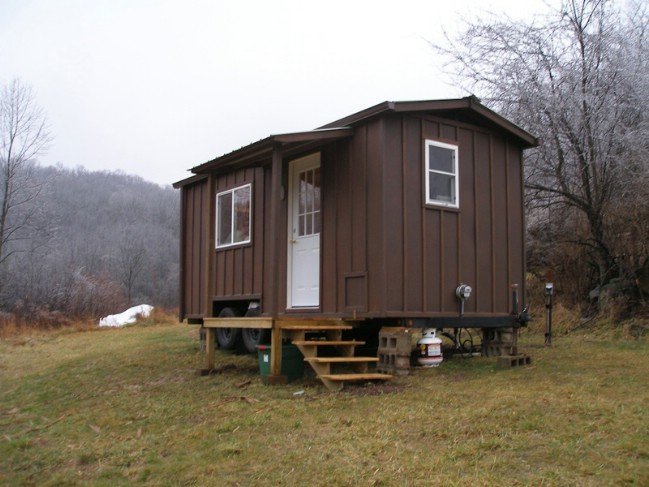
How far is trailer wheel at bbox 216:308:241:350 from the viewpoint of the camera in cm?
1060

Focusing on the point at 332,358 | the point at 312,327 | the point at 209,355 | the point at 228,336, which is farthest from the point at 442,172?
the point at 228,336

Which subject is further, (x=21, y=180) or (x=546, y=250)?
(x=21, y=180)

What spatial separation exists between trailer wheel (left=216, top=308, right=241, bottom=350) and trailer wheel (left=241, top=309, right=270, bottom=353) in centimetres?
15

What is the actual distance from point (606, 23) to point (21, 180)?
72.2ft

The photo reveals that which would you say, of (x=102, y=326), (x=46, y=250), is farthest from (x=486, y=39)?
(x=46, y=250)

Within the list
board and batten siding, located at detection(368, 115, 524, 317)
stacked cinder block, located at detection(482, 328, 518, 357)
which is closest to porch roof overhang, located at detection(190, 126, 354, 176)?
board and batten siding, located at detection(368, 115, 524, 317)

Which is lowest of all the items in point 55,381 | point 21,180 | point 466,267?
point 55,381

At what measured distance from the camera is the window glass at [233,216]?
32.8ft

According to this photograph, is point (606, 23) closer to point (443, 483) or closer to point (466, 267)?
point (466, 267)

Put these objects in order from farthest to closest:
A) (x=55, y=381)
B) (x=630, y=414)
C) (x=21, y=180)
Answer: (x=21, y=180), (x=55, y=381), (x=630, y=414)

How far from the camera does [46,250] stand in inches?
1312

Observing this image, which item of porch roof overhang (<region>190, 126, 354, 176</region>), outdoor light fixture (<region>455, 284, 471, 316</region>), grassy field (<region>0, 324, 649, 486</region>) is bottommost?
grassy field (<region>0, 324, 649, 486</region>)

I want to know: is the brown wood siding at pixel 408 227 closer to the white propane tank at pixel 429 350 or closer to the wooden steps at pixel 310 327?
the wooden steps at pixel 310 327

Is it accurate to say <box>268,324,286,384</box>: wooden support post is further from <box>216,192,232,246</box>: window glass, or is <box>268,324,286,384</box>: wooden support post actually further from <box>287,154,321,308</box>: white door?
<box>216,192,232,246</box>: window glass
